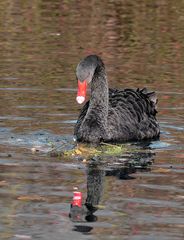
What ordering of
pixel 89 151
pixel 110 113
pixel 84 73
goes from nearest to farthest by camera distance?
pixel 89 151 → pixel 84 73 → pixel 110 113

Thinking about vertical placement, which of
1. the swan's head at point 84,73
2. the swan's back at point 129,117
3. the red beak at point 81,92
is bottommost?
the swan's back at point 129,117

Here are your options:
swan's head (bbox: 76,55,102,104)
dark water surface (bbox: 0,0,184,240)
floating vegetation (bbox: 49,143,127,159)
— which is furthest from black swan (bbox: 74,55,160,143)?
floating vegetation (bbox: 49,143,127,159)

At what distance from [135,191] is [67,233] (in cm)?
152

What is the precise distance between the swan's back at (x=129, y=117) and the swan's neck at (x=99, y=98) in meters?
0.12

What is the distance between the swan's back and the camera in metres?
11.4

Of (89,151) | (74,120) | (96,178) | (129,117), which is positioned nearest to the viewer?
(96,178)

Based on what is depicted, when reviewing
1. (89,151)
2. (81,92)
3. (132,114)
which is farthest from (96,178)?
(132,114)

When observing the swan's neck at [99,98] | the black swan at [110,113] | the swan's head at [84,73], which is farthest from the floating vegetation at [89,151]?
the swan's neck at [99,98]

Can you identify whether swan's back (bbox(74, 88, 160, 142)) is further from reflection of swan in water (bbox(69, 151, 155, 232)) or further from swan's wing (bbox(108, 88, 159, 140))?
reflection of swan in water (bbox(69, 151, 155, 232))

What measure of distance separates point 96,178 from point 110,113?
276 centimetres

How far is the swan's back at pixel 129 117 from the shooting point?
1139cm

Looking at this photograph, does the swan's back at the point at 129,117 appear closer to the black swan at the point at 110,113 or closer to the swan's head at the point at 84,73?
the black swan at the point at 110,113

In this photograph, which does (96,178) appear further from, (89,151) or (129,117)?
(129,117)

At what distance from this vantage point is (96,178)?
30.0ft
